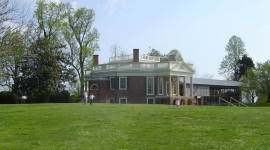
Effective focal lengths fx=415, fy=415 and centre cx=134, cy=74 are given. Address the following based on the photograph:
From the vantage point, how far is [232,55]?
93.9 metres

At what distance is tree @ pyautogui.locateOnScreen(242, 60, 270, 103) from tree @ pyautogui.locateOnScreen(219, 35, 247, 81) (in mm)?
27051

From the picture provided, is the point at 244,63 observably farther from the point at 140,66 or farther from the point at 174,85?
the point at 140,66

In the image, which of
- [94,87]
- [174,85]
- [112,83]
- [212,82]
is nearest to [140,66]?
[112,83]

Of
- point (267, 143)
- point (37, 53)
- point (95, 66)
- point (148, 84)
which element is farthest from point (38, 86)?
point (267, 143)

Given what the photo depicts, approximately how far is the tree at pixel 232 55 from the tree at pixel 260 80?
2705cm

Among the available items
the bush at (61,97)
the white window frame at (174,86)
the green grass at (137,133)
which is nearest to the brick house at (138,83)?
the white window frame at (174,86)

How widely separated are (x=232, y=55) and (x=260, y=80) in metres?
30.3

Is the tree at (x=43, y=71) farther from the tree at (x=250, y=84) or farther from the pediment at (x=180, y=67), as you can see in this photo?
the tree at (x=250, y=84)

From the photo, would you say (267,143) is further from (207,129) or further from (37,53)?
(37,53)

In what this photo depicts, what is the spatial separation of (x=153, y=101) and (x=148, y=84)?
93.2 inches

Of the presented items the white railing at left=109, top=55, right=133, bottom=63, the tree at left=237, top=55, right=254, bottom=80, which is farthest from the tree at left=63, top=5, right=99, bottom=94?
the tree at left=237, top=55, right=254, bottom=80

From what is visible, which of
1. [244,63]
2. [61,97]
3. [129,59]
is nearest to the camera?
[61,97]

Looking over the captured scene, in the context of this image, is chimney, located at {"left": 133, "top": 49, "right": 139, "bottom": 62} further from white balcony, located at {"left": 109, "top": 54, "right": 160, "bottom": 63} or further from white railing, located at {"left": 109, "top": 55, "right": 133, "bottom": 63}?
white railing, located at {"left": 109, "top": 55, "right": 133, "bottom": 63}

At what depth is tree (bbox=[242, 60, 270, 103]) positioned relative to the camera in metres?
63.4
